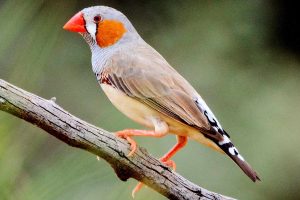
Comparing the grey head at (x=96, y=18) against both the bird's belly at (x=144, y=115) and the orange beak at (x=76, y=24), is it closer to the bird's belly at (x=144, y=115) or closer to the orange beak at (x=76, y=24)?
the orange beak at (x=76, y=24)

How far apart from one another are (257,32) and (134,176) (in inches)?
116

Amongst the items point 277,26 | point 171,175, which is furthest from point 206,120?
point 277,26

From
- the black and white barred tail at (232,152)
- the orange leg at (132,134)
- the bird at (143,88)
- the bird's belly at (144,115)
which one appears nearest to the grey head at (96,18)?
the bird at (143,88)

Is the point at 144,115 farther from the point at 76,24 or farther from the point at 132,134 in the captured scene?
the point at 76,24

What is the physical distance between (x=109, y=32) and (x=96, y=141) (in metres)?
0.58

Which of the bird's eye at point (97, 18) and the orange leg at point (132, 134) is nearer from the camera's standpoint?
the orange leg at point (132, 134)

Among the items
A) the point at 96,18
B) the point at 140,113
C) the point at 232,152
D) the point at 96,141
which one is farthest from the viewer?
the point at 96,18

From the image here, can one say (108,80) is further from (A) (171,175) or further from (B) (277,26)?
(B) (277,26)

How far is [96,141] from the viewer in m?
1.78

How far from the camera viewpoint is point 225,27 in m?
4.55

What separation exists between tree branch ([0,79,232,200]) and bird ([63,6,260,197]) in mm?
34

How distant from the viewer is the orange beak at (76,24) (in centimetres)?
210

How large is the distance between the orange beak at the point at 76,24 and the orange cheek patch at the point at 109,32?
7 cm

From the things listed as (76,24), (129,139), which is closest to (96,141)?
(129,139)
